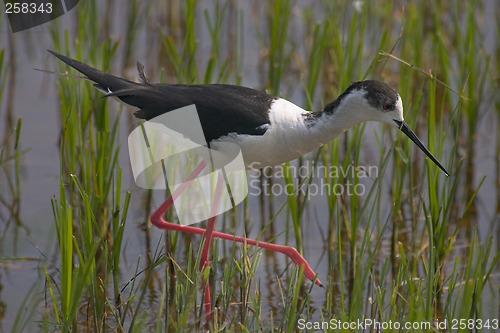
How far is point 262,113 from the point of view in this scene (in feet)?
12.6

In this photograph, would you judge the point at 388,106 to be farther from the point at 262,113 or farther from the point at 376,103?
the point at 262,113

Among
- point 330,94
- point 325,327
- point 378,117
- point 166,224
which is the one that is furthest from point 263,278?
point 330,94

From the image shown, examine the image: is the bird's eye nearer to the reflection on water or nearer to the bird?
the bird

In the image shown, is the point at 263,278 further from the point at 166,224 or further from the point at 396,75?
the point at 396,75

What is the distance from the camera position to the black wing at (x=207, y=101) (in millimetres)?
3816

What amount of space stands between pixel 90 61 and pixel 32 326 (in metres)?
1.38

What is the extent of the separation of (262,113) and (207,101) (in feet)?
0.76

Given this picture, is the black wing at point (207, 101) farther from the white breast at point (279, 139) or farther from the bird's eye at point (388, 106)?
the bird's eye at point (388, 106)

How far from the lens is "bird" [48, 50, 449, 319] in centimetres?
380

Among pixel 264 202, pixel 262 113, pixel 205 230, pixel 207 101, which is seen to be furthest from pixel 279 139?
pixel 264 202

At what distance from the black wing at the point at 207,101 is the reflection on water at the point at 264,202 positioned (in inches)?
15.3

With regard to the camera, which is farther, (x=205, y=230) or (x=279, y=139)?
(x=205, y=230)

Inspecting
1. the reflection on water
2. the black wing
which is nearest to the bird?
the black wing

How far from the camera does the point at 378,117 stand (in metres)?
3.83
